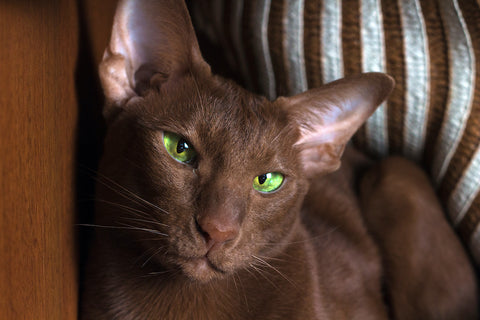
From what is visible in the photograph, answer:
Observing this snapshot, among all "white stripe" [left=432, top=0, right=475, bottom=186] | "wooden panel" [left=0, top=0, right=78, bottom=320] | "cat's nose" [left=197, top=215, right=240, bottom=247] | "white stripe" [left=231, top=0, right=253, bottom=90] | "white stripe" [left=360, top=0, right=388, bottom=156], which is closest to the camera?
"wooden panel" [left=0, top=0, right=78, bottom=320]

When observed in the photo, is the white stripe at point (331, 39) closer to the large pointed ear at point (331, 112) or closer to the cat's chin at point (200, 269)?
the large pointed ear at point (331, 112)

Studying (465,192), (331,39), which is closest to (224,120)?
(331,39)

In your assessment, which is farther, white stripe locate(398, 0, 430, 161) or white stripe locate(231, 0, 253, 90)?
white stripe locate(231, 0, 253, 90)

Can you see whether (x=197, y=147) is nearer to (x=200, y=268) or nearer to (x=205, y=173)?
(x=205, y=173)

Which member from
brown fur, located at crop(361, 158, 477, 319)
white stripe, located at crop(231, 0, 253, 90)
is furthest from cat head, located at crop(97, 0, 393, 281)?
white stripe, located at crop(231, 0, 253, 90)

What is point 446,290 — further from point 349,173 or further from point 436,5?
point 436,5

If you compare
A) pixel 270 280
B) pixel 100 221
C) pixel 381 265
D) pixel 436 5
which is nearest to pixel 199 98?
pixel 100 221

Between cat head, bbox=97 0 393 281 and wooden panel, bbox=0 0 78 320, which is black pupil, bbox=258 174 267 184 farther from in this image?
wooden panel, bbox=0 0 78 320

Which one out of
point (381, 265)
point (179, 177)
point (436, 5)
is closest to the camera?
point (179, 177)
